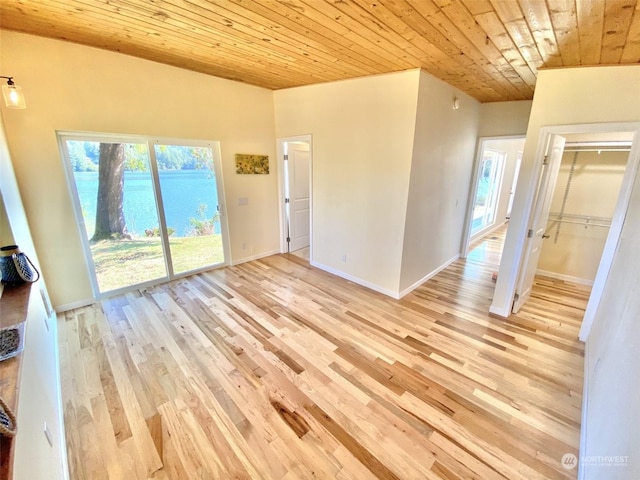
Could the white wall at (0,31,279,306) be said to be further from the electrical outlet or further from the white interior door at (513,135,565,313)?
the white interior door at (513,135,565,313)

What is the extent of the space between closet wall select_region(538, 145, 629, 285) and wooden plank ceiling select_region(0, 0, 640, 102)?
5.41ft

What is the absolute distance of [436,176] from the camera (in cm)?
357

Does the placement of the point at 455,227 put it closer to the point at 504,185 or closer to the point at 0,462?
the point at 504,185

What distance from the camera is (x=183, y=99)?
11.3ft

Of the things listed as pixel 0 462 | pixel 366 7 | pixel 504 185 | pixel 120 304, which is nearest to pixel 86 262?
pixel 120 304

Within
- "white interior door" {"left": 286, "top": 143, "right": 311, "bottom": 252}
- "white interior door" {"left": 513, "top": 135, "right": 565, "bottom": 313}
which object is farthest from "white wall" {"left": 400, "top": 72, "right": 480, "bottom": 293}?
"white interior door" {"left": 286, "top": 143, "right": 311, "bottom": 252}

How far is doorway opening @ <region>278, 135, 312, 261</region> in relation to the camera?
4.67 m

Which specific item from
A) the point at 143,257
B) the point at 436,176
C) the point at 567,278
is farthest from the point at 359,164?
the point at 567,278

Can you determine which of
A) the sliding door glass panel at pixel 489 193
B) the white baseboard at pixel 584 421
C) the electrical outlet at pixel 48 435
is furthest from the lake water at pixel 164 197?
the sliding door glass panel at pixel 489 193

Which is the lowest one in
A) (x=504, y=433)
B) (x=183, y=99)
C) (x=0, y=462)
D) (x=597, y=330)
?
(x=504, y=433)

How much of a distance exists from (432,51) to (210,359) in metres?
3.39

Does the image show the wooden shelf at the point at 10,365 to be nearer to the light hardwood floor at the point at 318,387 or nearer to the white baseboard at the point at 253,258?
the light hardwood floor at the point at 318,387

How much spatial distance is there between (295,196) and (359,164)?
5.87 ft

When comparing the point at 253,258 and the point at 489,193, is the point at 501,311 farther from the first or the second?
the point at 489,193
